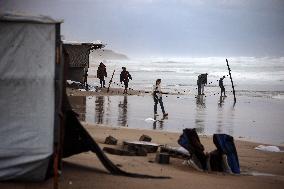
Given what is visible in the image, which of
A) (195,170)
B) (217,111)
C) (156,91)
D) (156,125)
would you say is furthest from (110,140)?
(217,111)

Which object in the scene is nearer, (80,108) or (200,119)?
(200,119)

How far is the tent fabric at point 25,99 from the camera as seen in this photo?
6102 mm

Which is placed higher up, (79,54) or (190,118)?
(79,54)

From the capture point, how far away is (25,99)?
6113 mm

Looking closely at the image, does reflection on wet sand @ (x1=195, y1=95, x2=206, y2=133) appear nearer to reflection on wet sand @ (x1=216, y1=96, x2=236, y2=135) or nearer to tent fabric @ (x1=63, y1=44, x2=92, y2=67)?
reflection on wet sand @ (x1=216, y1=96, x2=236, y2=135)

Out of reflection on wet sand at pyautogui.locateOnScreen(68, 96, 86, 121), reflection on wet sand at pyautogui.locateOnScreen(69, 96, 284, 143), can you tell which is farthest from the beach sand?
reflection on wet sand at pyautogui.locateOnScreen(68, 96, 86, 121)

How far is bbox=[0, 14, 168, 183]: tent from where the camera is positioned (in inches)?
240

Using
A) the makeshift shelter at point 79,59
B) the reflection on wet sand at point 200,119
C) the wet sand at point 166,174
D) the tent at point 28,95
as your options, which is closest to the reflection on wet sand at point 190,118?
the reflection on wet sand at point 200,119

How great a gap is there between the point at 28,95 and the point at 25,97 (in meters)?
0.05

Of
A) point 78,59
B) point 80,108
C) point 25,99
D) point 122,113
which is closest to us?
point 25,99

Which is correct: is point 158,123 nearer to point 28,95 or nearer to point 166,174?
point 166,174

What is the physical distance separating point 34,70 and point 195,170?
400cm

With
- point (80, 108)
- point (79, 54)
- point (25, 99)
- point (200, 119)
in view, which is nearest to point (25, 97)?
point (25, 99)

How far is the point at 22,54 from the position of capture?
6.15 metres
